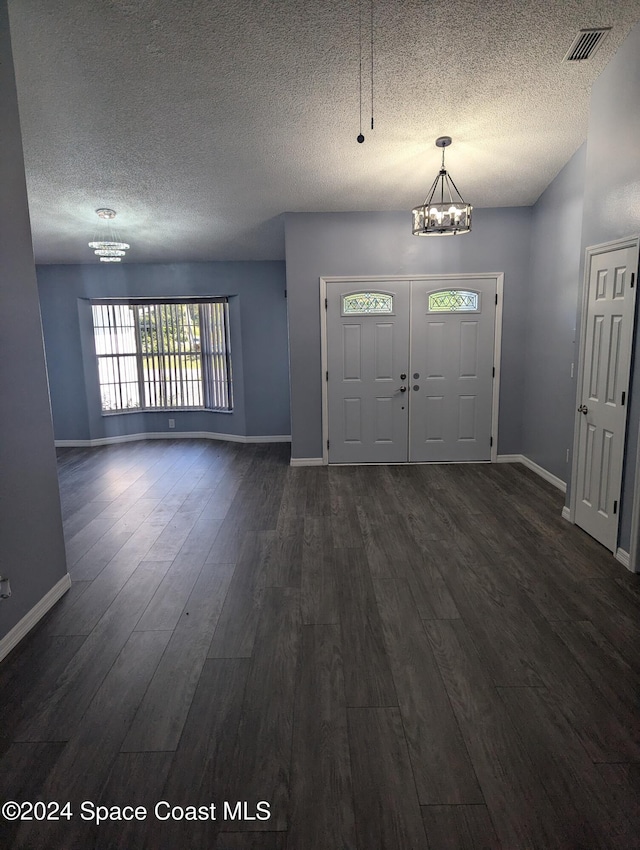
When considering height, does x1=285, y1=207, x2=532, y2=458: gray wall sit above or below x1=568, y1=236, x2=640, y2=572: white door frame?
above

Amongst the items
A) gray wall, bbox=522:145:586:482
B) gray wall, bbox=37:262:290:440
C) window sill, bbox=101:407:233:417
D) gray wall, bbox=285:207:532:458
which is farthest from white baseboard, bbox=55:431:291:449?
gray wall, bbox=522:145:586:482

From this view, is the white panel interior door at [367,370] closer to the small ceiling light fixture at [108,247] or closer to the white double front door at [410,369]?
the white double front door at [410,369]

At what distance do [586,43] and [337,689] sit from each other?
4.07m

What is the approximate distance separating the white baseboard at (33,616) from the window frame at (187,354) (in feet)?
15.0

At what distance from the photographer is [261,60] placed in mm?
3256

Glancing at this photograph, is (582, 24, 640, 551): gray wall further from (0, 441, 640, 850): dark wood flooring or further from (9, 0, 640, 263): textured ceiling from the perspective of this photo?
(0, 441, 640, 850): dark wood flooring

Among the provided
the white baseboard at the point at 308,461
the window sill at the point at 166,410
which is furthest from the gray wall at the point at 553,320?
the window sill at the point at 166,410

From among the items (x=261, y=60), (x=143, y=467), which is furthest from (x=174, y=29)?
(x=143, y=467)

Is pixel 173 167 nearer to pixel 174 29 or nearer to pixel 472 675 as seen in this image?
pixel 174 29

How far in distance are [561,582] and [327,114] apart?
3.76 metres

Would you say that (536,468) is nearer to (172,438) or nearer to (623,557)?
(623,557)

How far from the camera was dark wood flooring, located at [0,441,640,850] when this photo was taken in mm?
1600

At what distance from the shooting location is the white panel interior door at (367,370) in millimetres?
5566

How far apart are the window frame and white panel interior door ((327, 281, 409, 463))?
2.27m
